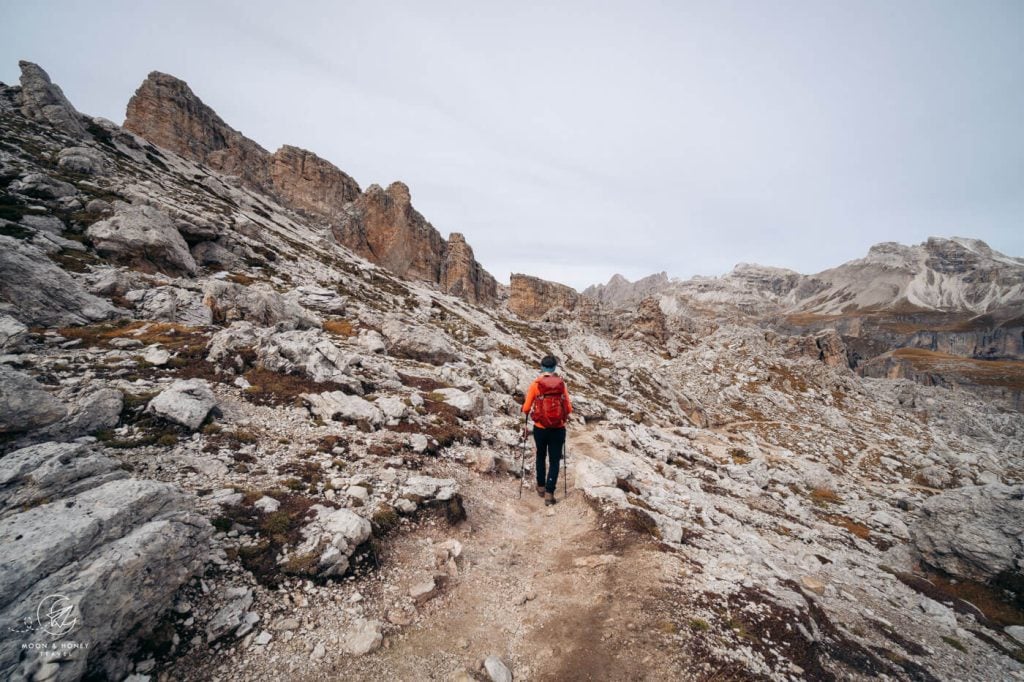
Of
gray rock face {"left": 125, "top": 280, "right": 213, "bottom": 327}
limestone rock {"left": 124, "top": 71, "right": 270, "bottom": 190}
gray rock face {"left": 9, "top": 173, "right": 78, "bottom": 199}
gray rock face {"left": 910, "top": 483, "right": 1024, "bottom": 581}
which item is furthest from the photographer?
limestone rock {"left": 124, "top": 71, "right": 270, "bottom": 190}

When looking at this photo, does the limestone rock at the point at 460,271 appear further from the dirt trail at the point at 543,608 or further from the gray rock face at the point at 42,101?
the dirt trail at the point at 543,608

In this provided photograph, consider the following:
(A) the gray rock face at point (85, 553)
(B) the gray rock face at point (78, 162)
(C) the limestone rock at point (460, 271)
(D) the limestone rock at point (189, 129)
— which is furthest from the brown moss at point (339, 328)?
(D) the limestone rock at point (189, 129)

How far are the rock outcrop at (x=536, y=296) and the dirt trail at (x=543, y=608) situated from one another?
307 feet

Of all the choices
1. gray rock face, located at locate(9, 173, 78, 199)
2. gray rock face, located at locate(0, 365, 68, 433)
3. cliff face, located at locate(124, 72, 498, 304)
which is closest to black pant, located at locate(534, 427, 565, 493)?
gray rock face, located at locate(0, 365, 68, 433)

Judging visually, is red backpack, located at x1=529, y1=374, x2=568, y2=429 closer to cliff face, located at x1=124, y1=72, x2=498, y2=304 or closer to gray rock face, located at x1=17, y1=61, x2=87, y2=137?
gray rock face, located at x1=17, y1=61, x2=87, y2=137

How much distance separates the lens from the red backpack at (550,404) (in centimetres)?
1162

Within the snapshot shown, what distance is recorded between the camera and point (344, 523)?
7.98 metres

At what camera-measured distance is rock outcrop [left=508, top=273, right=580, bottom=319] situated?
103688 millimetres

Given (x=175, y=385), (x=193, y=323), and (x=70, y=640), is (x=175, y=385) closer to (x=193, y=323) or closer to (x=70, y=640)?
(x=70, y=640)

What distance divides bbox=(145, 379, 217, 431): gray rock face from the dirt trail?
7.36m

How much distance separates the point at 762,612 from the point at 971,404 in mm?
104731

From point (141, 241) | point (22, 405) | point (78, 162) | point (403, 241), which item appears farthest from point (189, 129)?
point (22, 405)

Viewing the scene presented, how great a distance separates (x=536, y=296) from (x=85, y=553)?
101775 millimetres

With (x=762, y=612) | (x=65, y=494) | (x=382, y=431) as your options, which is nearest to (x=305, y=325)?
(x=382, y=431)
